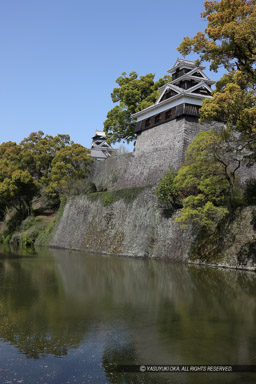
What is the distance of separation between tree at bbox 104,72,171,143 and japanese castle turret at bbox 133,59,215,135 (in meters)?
6.75

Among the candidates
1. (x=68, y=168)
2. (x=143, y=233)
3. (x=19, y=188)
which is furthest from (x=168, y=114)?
(x=19, y=188)

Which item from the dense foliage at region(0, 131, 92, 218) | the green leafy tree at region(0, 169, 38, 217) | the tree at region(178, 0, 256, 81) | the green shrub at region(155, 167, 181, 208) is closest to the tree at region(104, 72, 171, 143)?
the dense foliage at region(0, 131, 92, 218)

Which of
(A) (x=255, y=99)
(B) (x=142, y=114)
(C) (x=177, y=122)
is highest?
(B) (x=142, y=114)

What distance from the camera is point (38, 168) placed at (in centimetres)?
4225

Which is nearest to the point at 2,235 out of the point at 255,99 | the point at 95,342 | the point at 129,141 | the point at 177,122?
the point at 129,141

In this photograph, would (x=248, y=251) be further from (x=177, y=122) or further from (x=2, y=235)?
(x=2, y=235)

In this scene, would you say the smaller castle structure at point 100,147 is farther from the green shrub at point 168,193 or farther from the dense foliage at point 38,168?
the green shrub at point 168,193

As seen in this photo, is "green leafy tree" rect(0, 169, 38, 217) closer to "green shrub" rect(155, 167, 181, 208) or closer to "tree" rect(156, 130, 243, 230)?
"green shrub" rect(155, 167, 181, 208)

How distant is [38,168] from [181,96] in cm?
1956

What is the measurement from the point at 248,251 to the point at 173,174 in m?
8.37

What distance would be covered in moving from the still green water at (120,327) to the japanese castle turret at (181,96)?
61.0ft

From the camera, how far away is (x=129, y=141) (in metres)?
43.9

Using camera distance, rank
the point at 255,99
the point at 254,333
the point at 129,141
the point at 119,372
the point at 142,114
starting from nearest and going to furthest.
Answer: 1. the point at 119,372
2. the point at 254,333
3. the point at 255,99
4. the point at 142,114
5. the point at 129,141

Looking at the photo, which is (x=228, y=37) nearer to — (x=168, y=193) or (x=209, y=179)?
(x=209, y=179)
